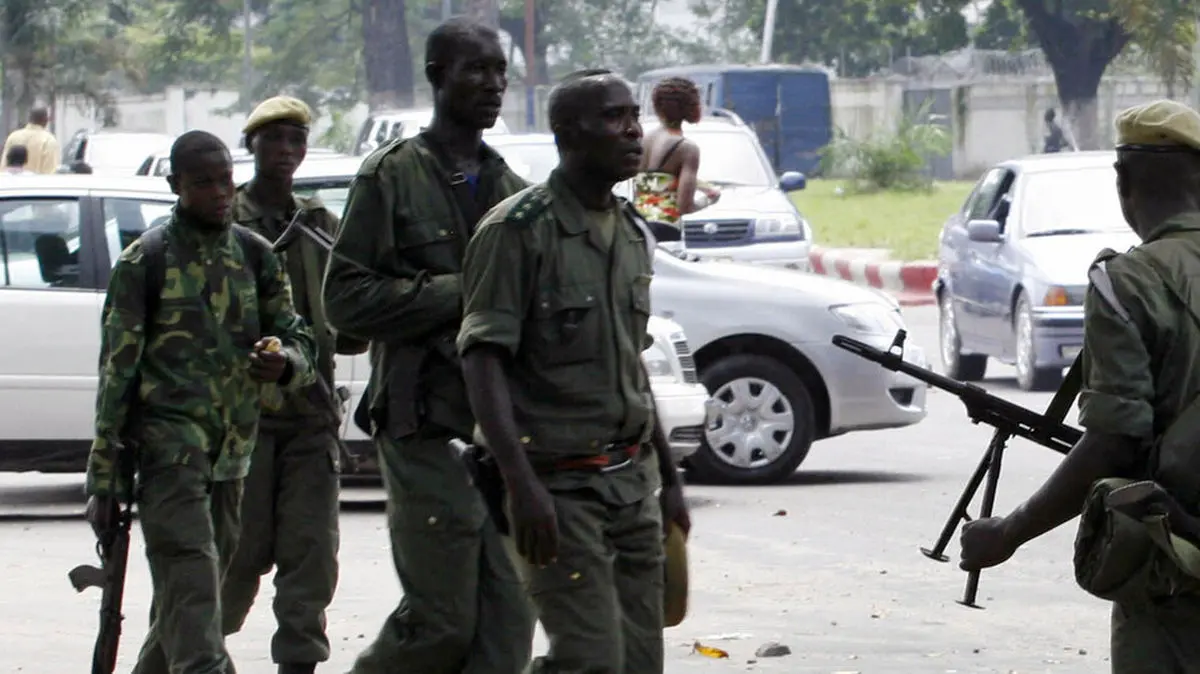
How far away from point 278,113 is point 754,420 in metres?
5.13

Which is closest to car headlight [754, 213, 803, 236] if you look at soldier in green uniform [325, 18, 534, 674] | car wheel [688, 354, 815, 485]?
car wheel [688, 354, 815, 485]

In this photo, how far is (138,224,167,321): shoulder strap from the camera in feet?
20.2

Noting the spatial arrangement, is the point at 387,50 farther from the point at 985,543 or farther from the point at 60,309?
the point at 985,543

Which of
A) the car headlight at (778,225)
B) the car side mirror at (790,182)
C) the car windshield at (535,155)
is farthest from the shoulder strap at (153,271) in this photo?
the car side mirror at (790,182)

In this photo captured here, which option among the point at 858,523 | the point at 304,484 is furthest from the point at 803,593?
the point at 304,484

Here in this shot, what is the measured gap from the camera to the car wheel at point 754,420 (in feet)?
39.0

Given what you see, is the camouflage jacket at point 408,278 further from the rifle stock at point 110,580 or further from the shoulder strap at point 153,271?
the rifle stock at point 110,580

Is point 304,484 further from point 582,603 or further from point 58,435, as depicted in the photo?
point 58,435

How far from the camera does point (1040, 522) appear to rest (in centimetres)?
432

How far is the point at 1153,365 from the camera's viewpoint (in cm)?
422

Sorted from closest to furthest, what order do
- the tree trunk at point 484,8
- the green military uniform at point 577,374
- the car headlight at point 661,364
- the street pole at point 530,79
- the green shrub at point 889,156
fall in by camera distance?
the green military uniform at point 577,374
the car headlight at point 661,364
the green shrub at point 889,156
the tree trunk at point 484,8
the street pole at point 530,79

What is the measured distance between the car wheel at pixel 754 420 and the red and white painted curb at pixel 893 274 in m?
13.0

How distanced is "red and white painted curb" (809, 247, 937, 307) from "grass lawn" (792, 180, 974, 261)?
76 centimetres

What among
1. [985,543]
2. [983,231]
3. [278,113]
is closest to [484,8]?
[983,231]
